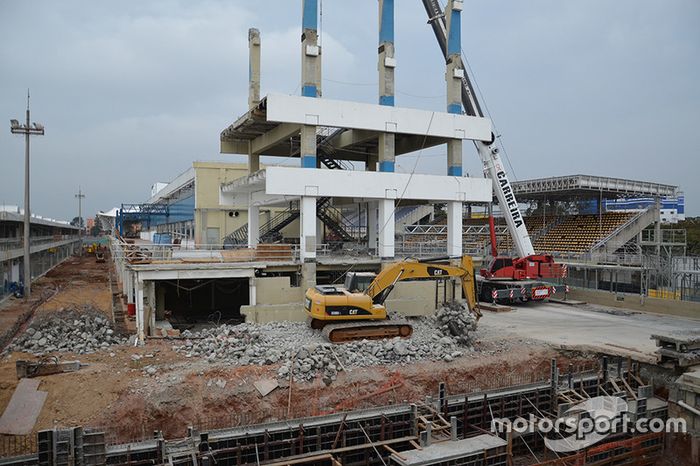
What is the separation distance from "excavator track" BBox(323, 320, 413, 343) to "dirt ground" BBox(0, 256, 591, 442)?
6.77ft

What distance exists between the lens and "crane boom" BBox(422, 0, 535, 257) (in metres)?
29.2

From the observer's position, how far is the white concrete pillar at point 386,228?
2506cm

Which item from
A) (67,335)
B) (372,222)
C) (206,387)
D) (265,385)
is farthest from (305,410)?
(372,222)

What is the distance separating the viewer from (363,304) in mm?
18375

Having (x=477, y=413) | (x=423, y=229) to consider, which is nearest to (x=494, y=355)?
(x=477, y=413)

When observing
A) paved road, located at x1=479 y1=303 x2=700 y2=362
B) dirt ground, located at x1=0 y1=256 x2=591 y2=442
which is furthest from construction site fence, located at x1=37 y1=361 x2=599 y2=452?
paved road, located at x1=479 y1=303 x2=700 y2=362

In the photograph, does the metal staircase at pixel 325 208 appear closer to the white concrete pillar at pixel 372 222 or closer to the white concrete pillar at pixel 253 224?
the white concrete pillar at pixel 253 224

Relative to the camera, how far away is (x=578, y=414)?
15.1m

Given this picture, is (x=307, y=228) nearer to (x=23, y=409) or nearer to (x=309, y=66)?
(x=309, y=66)

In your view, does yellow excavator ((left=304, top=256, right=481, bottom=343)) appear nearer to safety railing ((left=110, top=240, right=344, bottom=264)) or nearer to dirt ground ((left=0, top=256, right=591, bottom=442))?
dirt ground ((left=0, top=256, right=591, bottom=442))

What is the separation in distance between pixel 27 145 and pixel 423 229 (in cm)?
3558

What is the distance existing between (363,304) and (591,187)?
24.8 meters

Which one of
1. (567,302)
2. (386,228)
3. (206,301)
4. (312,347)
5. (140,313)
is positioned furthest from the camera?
(567,302)

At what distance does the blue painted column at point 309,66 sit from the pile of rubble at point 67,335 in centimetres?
1065
